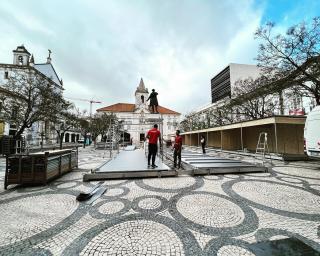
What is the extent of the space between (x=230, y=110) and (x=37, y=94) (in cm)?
2511

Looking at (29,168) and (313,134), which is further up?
(313,134)

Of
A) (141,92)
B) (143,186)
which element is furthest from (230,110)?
(141,92)

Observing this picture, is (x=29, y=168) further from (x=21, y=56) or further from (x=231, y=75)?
(x=231, y=75)

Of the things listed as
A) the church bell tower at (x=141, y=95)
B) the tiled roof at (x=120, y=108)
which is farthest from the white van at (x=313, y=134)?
the tiled roof at (x=120, y=108)

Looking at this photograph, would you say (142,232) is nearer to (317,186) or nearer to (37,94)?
(317,186)

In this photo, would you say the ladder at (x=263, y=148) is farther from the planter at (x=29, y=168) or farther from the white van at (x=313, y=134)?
the planter at (x=29, y=168)

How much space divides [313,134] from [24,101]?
74.6 feet

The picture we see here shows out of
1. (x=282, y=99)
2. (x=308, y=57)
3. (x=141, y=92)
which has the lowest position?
(x=282, y=99)

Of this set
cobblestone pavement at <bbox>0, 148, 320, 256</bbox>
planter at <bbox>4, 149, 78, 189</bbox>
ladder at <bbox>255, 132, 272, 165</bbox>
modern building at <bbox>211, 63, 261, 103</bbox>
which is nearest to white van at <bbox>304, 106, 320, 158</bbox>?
ladder at <bbox>255, 132, 272, 165</bbox>

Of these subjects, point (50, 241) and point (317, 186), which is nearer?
point (50, 241)

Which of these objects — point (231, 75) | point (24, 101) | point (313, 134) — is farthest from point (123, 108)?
point (313, 134)

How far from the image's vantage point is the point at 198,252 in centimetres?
230

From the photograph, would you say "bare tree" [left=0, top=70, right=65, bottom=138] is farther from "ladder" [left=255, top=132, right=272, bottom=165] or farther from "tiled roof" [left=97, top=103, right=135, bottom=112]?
"tiled roof" [left=97, top=103, right=135, bottom=112]

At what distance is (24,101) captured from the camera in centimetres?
1661
